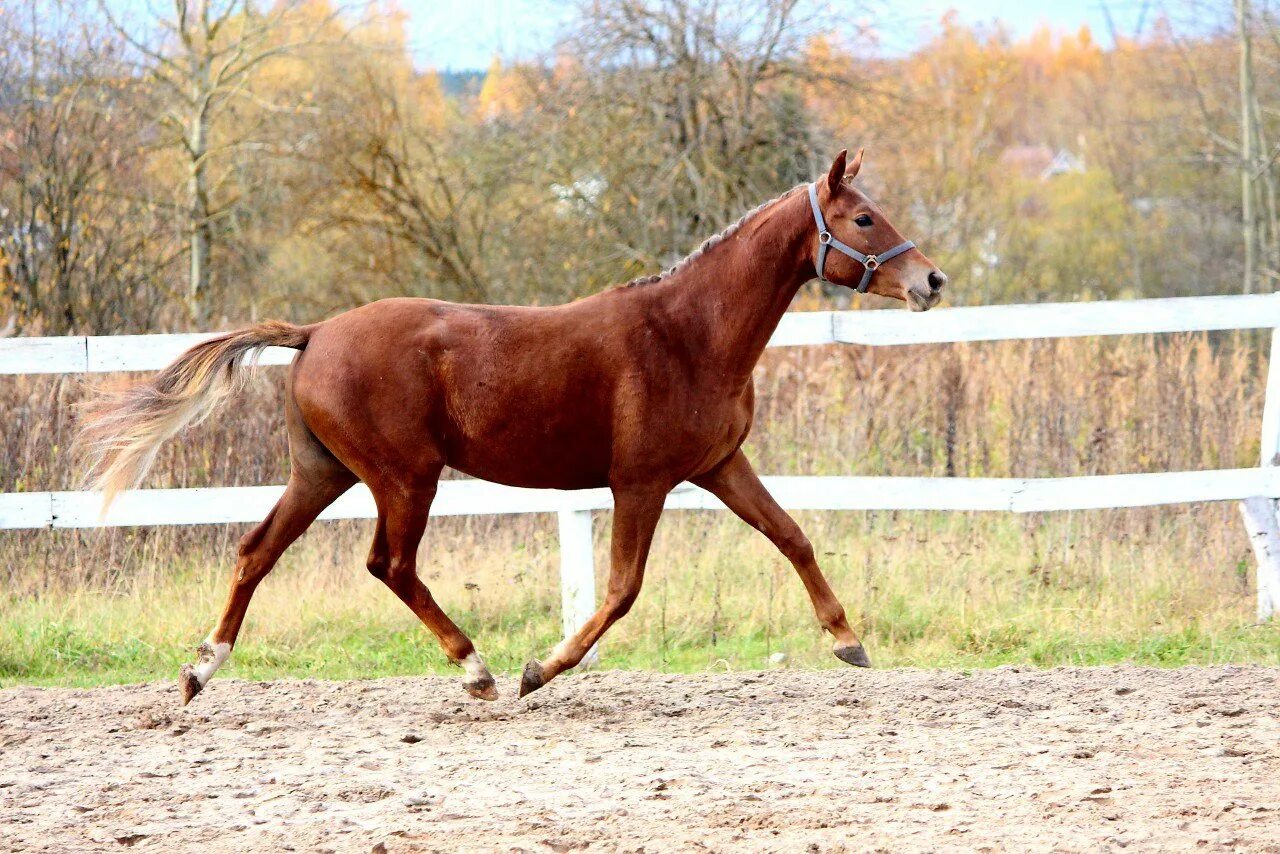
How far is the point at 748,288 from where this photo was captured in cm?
489

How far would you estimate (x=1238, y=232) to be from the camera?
2228cm

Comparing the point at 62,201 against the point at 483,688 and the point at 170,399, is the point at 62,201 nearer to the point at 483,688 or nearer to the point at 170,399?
the point at 170,399

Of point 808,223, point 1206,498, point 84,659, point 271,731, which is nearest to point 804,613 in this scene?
point 1206,498

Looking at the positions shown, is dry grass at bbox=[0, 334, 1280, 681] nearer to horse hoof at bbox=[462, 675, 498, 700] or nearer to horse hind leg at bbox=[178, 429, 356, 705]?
horse hind leg at bbox=[178, 429, 356, 705]

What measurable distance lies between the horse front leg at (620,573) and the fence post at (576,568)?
1.10m

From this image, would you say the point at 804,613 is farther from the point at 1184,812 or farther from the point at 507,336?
the point at 1184,812

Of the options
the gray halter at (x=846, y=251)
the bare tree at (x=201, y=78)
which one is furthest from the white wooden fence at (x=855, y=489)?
the bare tree at (x=201, y=78)

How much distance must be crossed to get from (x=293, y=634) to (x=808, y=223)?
319cm

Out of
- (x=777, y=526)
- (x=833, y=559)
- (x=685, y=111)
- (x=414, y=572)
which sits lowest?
(x=833, y=559)

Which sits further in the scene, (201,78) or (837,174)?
(201,78)

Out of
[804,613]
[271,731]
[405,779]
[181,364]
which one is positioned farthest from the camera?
[804,613]

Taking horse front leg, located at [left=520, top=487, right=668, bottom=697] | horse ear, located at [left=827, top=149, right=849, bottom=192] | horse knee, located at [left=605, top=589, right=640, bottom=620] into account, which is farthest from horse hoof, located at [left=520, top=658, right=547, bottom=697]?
horse ear, located at [left=827, top=149, right=849, bottom=192]

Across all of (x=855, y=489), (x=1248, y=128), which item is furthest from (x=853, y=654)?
(x=1248, y=128)

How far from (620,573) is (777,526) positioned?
655 mm
